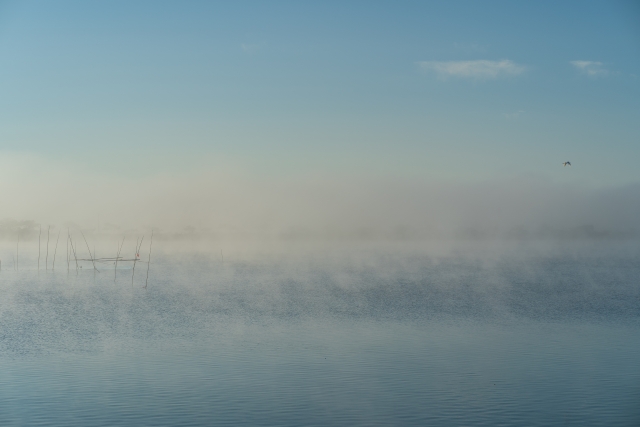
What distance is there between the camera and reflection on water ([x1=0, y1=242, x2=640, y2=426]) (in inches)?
715

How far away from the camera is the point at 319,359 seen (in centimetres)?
2492

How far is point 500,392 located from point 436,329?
1214 centimetres

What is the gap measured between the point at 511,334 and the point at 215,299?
78.6ft

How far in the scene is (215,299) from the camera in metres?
47.2

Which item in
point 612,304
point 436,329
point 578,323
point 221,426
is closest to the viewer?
point 221,426

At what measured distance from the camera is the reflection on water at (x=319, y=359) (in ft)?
59.6

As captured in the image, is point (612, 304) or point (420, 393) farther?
point (612, 304)

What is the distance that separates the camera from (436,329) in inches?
1270

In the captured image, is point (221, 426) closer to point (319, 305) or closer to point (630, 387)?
point (630, 387)

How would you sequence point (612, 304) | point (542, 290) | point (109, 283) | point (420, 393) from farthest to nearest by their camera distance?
point (109, 283), point (542, 290), point (612, 304), point (420, 393)

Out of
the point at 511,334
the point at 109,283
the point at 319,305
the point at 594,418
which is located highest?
the point at 109,283

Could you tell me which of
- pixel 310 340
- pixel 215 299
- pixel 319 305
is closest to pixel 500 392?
pixel 310 340

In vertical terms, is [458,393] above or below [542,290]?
below

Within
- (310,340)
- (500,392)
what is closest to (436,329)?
(310,340)
